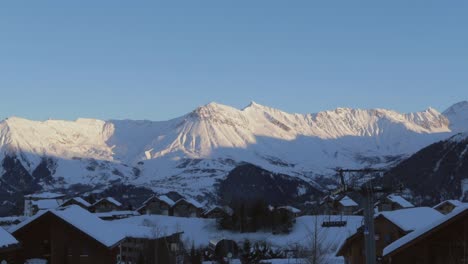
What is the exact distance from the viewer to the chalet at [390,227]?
158 feet

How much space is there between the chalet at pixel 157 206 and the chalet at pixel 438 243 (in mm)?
109071

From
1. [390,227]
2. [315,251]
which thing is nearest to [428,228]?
[315,251]

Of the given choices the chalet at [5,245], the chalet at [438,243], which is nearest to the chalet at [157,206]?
the chalet at [5,245]

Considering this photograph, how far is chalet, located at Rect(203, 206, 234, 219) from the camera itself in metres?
109

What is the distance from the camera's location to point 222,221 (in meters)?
105

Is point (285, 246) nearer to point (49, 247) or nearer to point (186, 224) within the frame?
point (186, 224)

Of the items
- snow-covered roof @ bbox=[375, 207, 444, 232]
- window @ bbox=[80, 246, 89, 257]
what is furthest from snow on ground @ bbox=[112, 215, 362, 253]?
window @ bbox=[80, 246, 89, 257]

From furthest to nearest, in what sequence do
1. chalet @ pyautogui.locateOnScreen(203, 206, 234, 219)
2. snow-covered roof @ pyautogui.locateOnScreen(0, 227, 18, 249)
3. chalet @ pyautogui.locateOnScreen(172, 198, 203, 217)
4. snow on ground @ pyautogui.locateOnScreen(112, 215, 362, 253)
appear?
chalet @ pyautogui.locateOnScreen(172, 198, 203, 217) → chalet @ pyautogui.locateOnScreen(203, 206, 234, 219) → snow on ground @ pyautogui.locateOnScreen(112, 215, 362, 253) → snow-covered roof @ pyautogui.locateOnScreen(0, 227, 18, 249)

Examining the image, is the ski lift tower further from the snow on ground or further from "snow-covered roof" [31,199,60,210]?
"snow-covered roof" [31,199,60,210]

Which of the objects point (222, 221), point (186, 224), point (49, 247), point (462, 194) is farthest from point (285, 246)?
point (462, 194)

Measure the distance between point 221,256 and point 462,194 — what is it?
181347mm

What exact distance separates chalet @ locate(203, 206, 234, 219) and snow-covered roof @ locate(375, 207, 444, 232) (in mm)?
56309

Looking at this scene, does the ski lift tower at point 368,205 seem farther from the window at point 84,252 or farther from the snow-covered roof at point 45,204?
the snow-covered roof at point 45,204

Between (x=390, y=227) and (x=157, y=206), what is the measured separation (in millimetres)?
90515
